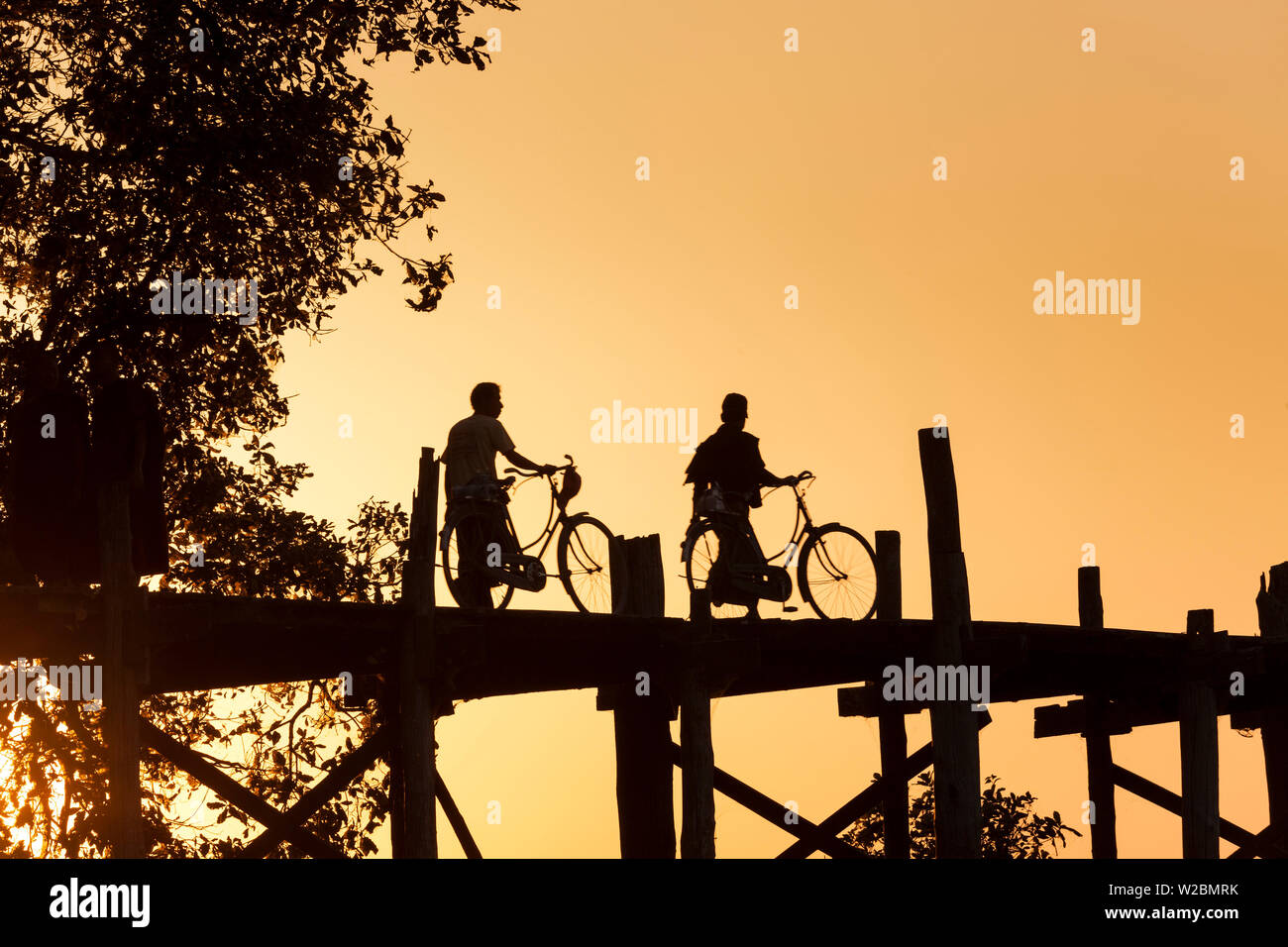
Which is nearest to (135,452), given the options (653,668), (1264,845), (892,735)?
(653,668)

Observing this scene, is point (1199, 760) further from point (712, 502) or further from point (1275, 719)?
point (712, 502)

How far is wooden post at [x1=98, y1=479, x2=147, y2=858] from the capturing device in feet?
37.4

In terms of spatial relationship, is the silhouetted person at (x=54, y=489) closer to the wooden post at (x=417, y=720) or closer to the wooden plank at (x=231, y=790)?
the wooden plank at (x=231, y=790)

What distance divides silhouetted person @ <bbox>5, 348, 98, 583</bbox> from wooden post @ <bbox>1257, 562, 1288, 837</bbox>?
12.5 metres

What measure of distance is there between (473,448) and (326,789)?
2.79 meters

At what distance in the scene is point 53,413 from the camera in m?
11.7

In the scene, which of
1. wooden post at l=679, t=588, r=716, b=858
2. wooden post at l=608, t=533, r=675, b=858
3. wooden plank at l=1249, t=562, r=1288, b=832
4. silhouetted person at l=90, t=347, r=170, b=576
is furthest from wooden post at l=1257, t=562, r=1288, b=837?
silhouetted person at l=90, t=347, r=170, b=576

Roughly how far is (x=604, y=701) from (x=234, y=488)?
16.4 ft

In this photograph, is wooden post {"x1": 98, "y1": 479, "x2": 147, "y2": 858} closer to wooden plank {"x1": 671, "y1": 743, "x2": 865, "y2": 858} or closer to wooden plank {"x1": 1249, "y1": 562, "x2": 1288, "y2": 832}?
wooden plank {"x1": 671, "y1": 743, "x2": 865, "y2": 858}

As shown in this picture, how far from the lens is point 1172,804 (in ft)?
63.4
